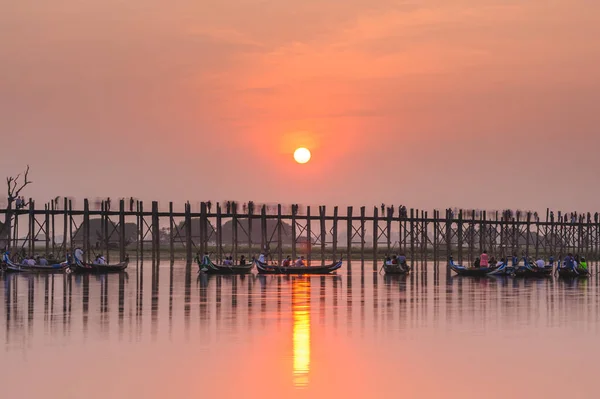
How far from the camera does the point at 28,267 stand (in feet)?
205

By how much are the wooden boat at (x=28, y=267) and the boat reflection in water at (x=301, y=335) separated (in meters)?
20.0

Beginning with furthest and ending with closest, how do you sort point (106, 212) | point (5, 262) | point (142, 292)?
point (106, 212) → point (5, 262) → point (142, 292)

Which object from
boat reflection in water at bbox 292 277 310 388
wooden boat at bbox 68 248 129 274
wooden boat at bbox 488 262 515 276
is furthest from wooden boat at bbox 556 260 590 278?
wooden boat at bbox 68 248 129 274

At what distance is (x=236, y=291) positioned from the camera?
47812 millimetres

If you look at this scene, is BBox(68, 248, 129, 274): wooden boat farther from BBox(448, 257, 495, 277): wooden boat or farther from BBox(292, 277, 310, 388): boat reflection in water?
BBox(448, 257, 495, 277): wooden boat

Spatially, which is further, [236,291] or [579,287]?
[579,287]

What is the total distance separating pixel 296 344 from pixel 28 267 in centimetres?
3824

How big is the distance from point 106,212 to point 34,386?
51879mm

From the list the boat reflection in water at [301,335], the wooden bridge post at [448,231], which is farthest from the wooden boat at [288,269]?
the wooden bridge post at [448,231]

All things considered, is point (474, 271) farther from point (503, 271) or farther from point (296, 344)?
point (296, 344)

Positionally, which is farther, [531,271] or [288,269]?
[288,269]

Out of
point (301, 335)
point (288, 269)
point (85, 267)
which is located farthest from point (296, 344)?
point (85, 267)

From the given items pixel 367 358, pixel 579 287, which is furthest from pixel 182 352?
pixel 579 287

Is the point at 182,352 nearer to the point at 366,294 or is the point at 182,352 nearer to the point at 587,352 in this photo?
the point at 587,352
